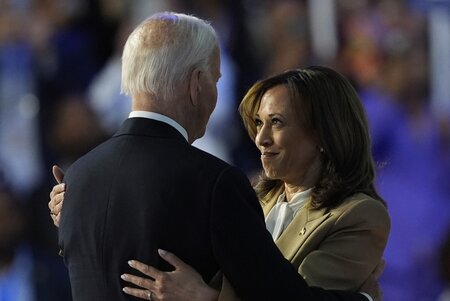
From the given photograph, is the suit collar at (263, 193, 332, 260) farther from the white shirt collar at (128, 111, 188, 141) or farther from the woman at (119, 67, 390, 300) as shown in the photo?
the white shirt collar at (128, 111, 188, 141)

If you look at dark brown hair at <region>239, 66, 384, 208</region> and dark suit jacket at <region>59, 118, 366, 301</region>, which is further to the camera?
dark brown hair at <region>239, 66, 384, 208</region>

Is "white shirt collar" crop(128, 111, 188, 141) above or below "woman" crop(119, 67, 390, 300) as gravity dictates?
above

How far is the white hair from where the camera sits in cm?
267

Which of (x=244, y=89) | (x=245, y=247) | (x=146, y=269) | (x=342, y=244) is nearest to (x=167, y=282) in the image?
(x=146, y=269)

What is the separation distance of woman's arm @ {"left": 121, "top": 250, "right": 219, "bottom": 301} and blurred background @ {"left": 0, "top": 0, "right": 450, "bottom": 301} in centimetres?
357

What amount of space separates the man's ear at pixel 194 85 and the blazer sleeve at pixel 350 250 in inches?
23.8

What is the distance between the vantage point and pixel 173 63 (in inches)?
105

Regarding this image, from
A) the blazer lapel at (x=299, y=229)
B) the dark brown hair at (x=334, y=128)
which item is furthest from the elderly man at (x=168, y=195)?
the dark brown hair at (x=334, y=128)

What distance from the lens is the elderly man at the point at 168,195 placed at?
8.48 feet

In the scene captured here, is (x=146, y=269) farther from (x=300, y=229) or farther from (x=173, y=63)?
(x=300, y=229)

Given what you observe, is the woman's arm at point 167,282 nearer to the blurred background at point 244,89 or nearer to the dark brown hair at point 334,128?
the dark brown hair at point 334,128

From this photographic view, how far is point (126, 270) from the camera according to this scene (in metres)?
2.64

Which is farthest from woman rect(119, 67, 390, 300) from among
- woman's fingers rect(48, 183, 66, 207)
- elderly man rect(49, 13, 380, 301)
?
woman's fingers rect(48, 183, 66, 207)

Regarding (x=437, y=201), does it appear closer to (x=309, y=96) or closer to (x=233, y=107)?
(x=233, y=107)
